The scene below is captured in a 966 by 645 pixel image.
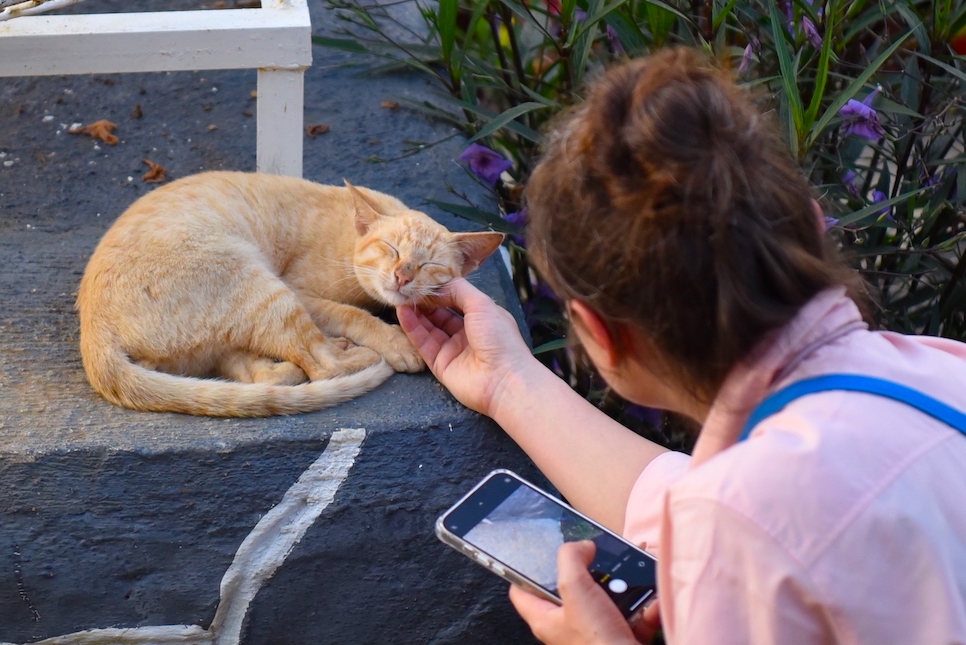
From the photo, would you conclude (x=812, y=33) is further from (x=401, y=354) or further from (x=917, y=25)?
(x=401, y=354)

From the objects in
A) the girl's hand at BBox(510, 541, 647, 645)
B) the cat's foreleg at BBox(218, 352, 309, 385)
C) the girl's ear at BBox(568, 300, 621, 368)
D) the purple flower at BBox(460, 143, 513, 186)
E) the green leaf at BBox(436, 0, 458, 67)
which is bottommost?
the cat's foreleg at BBox(218, 352, 309, 385)

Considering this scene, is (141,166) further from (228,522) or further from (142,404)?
(228,522)

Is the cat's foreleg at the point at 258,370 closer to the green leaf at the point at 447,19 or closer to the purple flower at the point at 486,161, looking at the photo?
the purple flower at the point at 486,161

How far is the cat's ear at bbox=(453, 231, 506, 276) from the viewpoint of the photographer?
1990 millimetres

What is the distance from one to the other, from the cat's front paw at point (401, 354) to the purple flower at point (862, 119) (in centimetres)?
103

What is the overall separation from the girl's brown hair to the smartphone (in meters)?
0.36

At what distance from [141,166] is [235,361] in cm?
106

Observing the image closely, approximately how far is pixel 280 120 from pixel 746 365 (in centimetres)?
171

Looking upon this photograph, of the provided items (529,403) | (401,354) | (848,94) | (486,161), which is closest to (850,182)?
(848,94)

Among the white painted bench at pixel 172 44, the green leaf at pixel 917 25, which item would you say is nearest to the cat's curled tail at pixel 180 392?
the white painted bench at pixel 172 44

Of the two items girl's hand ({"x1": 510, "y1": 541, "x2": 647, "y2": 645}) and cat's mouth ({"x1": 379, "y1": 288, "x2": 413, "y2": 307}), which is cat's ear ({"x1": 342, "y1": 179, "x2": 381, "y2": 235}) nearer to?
cat's mouth ({"x1": 379, "y1": 288, "x2": 413, "y2": 307})

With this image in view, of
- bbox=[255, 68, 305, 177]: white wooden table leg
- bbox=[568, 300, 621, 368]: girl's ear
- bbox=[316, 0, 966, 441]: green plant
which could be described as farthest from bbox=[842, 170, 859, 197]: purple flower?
bbox=[255, 68, 305, 177]: white wooden table leg

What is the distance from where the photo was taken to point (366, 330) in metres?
2.03

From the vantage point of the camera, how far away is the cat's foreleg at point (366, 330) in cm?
195
